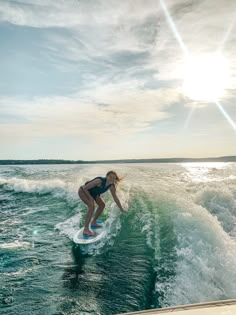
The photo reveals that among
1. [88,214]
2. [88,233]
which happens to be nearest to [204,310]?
[88,233]

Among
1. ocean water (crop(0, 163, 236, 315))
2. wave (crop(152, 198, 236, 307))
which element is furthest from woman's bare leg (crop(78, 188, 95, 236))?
wave (crop(152, 198, 236, 307))

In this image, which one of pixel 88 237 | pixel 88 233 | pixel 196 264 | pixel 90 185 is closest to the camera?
pixel 196 264

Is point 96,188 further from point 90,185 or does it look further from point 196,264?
point 196,264

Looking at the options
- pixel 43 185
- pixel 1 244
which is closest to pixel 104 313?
pixel 1 244

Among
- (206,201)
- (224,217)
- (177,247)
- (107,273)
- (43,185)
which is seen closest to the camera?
(107,273)

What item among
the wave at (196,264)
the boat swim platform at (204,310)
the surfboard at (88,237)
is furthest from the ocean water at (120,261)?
the boat swim platform at (204,310)

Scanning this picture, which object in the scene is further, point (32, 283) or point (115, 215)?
point (115, 215)

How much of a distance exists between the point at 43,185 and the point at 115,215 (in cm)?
926

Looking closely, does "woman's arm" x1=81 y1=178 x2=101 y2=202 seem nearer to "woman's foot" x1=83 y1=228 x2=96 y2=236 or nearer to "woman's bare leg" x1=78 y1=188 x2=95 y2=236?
"woman's bare leg" x1=78 y1=188 x2=95 y2=236

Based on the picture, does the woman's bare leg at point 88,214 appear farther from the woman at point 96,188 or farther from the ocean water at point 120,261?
the ocean water at point 120,261

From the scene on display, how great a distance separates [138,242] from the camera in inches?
294

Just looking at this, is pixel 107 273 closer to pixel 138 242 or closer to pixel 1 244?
pixel 138 242

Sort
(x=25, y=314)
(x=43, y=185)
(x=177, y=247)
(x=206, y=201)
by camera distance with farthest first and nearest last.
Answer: (x=43, y=185)
(x=206, y=201)
(x=177, y=247)
(x=25, y=314)

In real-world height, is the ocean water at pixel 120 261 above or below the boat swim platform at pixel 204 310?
below
